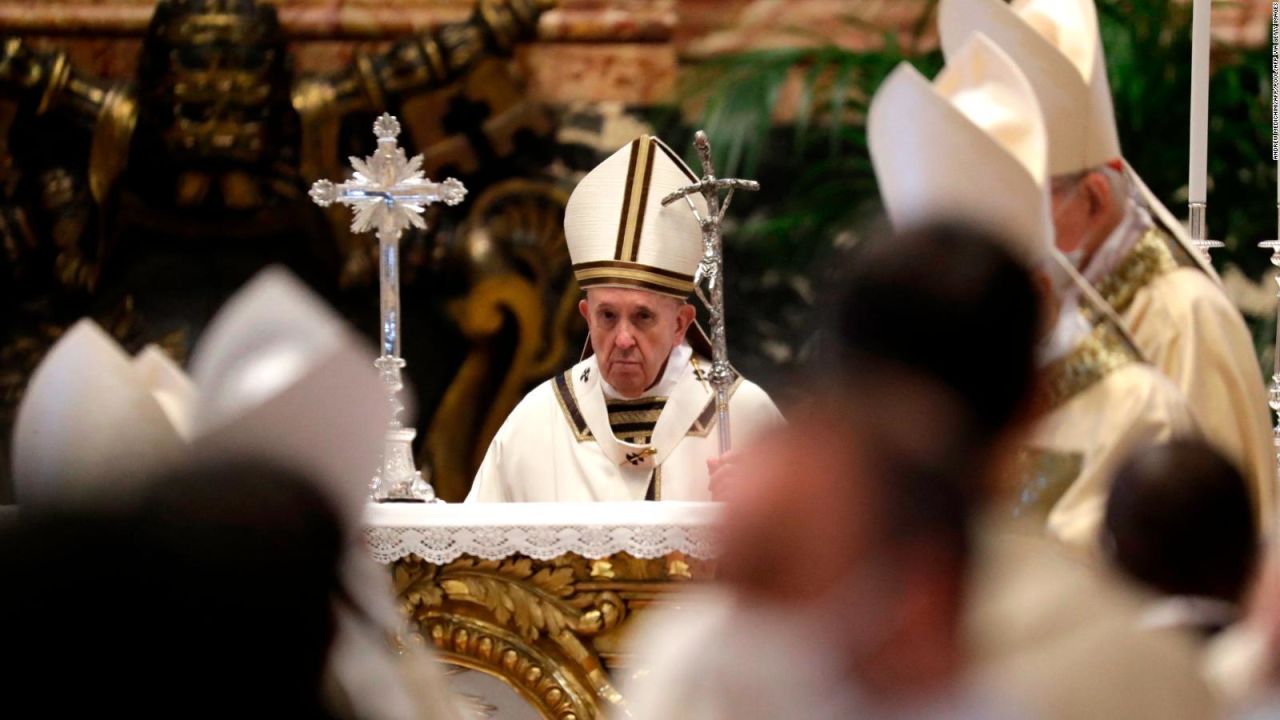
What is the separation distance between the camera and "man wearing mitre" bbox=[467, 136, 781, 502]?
5.21 meters

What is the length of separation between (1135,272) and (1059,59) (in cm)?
45

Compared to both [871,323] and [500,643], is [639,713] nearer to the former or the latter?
[871,323]

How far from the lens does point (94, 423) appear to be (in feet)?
5.39

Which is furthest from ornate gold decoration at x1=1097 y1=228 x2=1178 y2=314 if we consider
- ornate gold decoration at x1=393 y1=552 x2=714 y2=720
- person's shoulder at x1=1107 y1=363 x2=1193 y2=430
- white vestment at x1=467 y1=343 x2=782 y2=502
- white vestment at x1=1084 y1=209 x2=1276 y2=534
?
white vestment at x1=467 y1=343 x2=782 y2=502

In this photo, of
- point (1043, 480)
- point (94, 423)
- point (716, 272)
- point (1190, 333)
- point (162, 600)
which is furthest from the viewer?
point (716, 272)

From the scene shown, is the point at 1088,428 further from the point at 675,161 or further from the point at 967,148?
the point at 675,161

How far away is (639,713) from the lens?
6.23 feet

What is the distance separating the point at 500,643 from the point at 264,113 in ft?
10.2

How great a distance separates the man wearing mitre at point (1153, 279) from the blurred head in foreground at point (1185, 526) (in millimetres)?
1076

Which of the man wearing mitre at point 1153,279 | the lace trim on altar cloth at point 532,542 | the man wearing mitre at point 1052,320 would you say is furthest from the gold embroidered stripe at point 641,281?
the man wearing mitre at point 1052,320

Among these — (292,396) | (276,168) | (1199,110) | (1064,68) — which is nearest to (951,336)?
(292,396)

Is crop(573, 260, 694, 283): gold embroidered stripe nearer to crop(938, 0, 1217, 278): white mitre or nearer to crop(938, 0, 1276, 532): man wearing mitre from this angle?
crop(938, 0, 1217, 278): white mitre

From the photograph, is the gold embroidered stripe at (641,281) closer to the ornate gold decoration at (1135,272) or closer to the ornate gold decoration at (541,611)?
the ornate gold decoration at (541,611)

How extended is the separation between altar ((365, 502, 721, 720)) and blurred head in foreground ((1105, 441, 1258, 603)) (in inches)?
76.5
